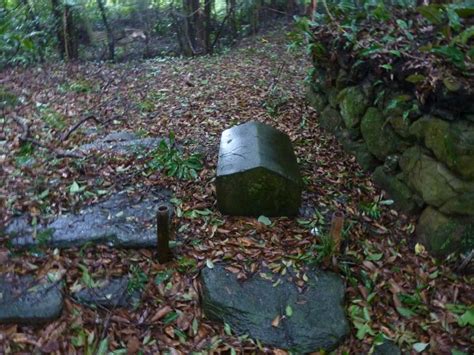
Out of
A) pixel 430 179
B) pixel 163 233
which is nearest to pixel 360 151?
pixel 430 179

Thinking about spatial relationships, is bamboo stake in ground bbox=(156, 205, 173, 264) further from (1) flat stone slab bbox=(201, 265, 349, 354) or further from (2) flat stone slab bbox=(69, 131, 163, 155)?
(2) flat stone slab bbox=(69, 131, 163, 155)

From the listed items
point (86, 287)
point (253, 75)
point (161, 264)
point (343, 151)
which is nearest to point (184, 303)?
point (161, 264)

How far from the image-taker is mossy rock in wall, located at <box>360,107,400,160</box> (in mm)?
4141

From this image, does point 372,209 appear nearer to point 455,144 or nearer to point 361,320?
point 455,144

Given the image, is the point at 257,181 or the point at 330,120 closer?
the point at 257,181

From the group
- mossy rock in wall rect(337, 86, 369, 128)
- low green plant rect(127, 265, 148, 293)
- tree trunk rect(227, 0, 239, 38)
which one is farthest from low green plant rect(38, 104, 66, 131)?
tree trunk rect(227, 0, 239, 38)

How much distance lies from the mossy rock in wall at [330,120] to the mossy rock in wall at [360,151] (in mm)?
185

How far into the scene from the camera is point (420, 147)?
376 centimetres

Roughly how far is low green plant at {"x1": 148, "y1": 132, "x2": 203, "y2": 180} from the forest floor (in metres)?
0.09

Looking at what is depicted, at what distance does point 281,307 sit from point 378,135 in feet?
6.97

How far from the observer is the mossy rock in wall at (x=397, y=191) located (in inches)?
152

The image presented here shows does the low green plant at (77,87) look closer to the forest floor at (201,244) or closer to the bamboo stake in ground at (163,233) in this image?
the forest floor at (201,244)

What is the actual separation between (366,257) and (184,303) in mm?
1562

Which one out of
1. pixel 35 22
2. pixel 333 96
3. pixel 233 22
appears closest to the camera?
pixel 333 96
